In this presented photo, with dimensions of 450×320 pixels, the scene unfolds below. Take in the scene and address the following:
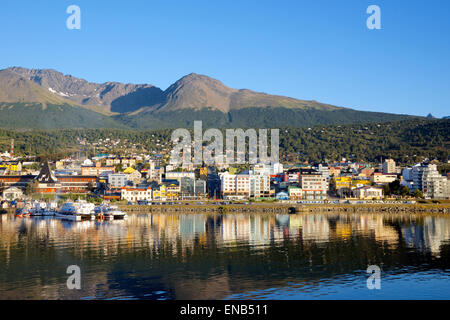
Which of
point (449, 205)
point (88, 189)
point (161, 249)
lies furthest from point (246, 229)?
point (88, 189)

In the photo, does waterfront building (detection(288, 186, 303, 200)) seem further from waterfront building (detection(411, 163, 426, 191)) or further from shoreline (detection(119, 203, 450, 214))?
waterfront building (detection(411, 163, 426, 191))

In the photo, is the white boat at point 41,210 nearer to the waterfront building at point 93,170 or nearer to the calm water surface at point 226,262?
the calm water surface at point 226,262

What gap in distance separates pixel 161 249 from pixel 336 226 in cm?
1928

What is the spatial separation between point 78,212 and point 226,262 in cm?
3336

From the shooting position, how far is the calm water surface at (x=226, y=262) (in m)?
19.0

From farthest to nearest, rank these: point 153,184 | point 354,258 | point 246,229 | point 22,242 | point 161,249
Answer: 1. point 153,184
2. point 246,229
3. point 22,242
4. point 161,249
5. point 354,258

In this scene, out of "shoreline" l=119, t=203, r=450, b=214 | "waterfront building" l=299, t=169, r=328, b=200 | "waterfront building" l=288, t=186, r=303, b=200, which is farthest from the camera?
"waterfront building" l=299, t=169, r=328, b=200

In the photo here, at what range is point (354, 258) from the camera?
1026 inches

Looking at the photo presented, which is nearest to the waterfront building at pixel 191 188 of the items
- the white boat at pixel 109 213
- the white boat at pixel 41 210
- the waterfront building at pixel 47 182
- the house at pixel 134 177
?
the house at pixel 134 177

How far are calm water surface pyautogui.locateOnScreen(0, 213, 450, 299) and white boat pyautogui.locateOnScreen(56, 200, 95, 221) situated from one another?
12.8 m

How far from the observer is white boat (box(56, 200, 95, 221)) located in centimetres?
5366

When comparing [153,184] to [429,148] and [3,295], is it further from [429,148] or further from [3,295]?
[429,148]

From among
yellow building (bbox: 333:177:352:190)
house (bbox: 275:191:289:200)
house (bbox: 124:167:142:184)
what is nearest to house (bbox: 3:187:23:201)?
house (bbox: 124:167:142:184)

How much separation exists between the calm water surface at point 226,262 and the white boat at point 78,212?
42.0 ft
